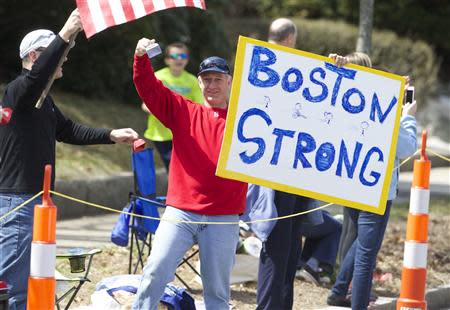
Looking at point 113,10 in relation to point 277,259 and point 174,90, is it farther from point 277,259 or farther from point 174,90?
point 174,90

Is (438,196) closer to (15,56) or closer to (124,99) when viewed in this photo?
(124,99)

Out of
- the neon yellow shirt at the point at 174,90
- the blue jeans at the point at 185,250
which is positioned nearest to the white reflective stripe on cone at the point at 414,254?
the blue jeans at the point at 185,250

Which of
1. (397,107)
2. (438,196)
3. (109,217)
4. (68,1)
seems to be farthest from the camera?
(68,1)

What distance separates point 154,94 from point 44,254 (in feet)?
4.14

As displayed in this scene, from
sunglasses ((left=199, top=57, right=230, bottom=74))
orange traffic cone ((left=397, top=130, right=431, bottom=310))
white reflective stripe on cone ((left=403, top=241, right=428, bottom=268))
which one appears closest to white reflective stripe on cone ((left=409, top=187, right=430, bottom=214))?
orange traffic cone ((left=397, top=130, right=431, bottom=310))

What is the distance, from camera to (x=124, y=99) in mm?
18172

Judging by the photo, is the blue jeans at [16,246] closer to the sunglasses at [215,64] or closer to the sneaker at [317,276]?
the sunglasses at [215,64]

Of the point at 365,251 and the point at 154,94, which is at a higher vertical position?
the point at 154,94

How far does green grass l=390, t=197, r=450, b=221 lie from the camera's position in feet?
42.7

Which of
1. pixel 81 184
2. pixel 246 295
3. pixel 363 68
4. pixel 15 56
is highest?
pixel 15 56

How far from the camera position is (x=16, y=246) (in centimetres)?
600

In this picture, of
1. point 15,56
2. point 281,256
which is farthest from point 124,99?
point 281,256

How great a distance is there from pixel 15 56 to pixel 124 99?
1905mm

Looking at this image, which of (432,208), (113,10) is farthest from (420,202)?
(432,208)
